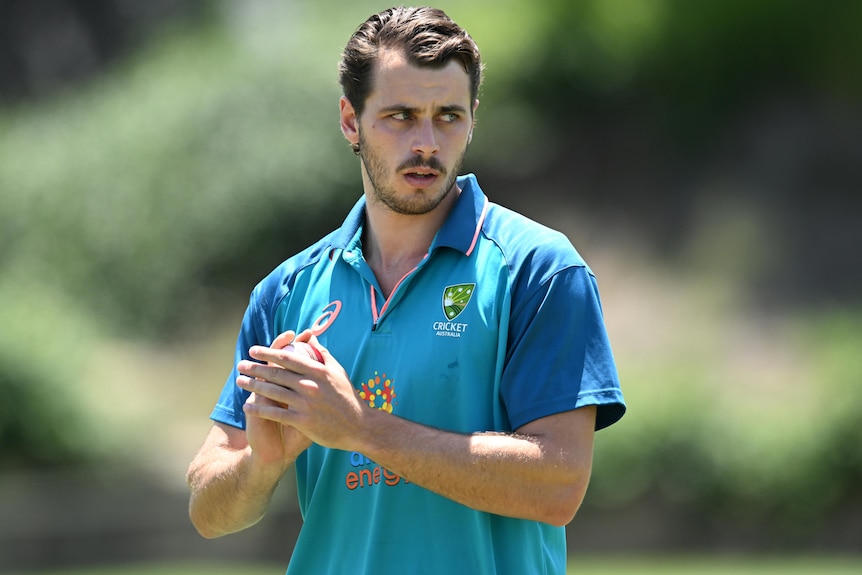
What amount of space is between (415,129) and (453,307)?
0.49 m

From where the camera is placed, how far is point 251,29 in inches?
866

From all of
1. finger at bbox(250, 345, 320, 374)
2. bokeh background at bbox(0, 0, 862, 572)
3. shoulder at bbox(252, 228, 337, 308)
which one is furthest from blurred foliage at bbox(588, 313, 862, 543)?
finger at bbox(250, 345, 320, 374)

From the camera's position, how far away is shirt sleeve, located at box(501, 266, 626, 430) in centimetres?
304

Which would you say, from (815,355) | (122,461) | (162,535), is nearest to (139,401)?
(122,461)

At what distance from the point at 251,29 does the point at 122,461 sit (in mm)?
10336

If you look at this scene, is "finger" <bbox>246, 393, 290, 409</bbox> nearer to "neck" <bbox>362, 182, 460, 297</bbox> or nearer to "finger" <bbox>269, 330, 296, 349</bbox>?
"finger" <bbox>269, 330, 296, 349</bbox>

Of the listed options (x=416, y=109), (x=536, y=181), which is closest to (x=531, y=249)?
(x=416, y=109)

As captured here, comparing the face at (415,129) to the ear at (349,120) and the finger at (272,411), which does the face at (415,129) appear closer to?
the ear at (349,120)

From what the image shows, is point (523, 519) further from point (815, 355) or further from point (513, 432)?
point (815, 355)

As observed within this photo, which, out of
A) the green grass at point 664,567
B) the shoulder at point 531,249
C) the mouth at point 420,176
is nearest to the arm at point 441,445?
the shoulder at point 531,249

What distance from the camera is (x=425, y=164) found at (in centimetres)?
330

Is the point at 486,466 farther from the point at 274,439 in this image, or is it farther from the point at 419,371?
the point at 274,439

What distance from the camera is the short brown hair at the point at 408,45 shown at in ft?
10.8

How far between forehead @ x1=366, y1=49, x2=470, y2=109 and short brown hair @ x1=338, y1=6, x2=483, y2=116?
2cm
